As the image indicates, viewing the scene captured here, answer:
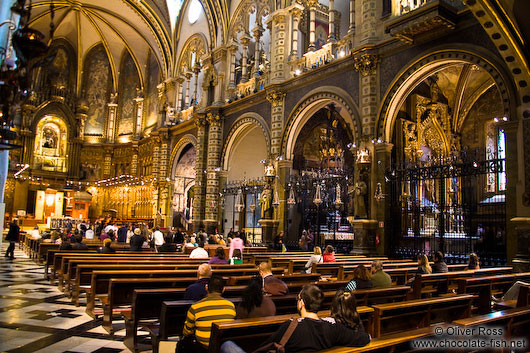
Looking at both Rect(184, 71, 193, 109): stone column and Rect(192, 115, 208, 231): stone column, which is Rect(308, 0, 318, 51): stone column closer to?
Rect(192, 115, 208, 231): stone column

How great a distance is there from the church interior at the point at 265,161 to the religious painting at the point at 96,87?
0.13 m

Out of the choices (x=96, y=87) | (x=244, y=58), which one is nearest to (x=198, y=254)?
(x=244, y=58)

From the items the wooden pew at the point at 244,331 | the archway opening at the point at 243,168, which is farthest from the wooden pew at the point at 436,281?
the archway opening at the point at 243,168

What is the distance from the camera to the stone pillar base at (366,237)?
13883 mm

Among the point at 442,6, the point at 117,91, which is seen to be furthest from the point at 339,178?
the point at 117,91

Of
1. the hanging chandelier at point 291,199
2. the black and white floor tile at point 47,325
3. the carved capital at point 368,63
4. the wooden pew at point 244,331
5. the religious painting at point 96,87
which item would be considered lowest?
the black and white floor tile at point 47,325

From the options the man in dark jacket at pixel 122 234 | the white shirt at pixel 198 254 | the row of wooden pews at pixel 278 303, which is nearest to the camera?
the row of wooden pews at pixel 278 303

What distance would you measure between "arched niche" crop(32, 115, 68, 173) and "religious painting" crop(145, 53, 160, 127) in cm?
807

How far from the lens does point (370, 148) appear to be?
14531mm

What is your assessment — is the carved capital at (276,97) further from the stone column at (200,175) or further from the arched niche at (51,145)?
the arched niche at (51,145)

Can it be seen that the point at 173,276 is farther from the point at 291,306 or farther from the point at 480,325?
the point at 480,325

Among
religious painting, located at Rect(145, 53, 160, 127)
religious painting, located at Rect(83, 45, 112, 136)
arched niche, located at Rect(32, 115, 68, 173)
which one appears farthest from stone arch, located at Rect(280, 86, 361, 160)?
arched niche, located at Rect(32, 115, 68, 173)

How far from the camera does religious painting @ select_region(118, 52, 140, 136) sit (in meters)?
37.4

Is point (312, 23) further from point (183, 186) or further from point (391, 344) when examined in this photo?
point (391, 344)
